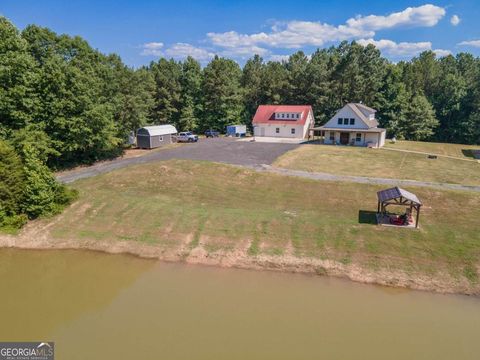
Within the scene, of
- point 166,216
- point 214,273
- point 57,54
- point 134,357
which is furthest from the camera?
point 57,54

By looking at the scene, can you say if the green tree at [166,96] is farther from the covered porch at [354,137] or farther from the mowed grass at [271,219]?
the mowed grass at [271,219]

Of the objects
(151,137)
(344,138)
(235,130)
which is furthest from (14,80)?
(344,138)

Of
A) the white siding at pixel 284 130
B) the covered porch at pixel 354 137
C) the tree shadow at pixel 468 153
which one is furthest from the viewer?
the white siding at pixel 284 130

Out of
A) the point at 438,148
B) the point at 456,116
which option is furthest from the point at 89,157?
the point at 456,116

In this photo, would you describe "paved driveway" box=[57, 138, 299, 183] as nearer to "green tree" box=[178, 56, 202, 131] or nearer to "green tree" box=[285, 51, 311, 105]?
"green tree" box=[178, 56, 202, 131]

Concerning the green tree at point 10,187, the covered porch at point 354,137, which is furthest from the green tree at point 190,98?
the green tree at point 10,187

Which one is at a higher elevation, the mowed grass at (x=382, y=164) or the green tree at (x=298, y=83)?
the green tree at (x=298, y=83)

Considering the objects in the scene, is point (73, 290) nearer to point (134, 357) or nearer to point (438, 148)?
point (134, 357)

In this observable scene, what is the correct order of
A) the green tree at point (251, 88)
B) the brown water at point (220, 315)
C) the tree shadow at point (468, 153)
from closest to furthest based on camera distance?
the brown water at point (220, 315)
the tree shadow at point (468, 153)
the green tree at point (251, 88)
